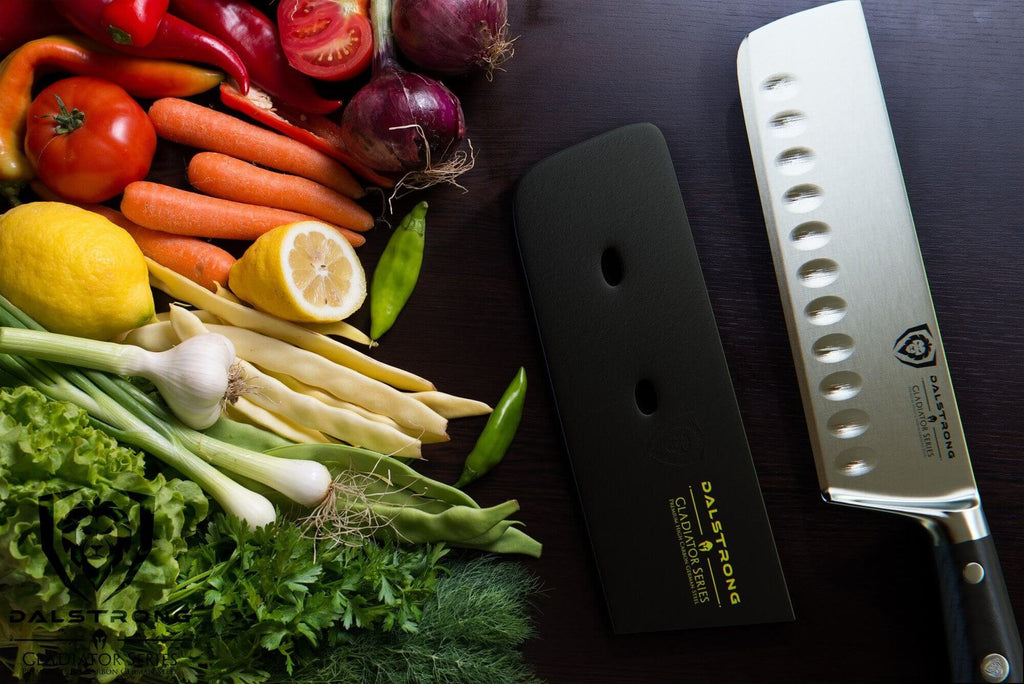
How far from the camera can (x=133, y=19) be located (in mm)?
1229

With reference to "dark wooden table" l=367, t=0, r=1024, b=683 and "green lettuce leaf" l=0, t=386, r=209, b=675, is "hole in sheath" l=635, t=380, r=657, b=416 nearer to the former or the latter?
"dark wooden table" l=367, t=0, r=1024, b=683

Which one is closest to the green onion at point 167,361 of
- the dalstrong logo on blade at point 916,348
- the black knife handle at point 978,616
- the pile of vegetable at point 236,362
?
the pile of vegetable at point 236,362

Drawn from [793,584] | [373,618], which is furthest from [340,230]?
[793,584]

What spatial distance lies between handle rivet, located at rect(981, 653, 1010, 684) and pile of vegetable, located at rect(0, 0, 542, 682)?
0.74m

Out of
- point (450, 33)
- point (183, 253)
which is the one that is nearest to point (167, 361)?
point (183, 253)

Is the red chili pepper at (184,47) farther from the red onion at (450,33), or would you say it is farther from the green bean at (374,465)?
the green bean at (374,465)

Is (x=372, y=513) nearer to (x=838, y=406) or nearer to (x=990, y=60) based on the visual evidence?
(x=838, y=406)

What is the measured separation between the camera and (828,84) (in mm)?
1230

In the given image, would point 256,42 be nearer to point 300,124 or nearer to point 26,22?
point 300,124

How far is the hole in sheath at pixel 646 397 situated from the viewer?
132 cm

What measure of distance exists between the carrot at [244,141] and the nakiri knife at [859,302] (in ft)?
2.49

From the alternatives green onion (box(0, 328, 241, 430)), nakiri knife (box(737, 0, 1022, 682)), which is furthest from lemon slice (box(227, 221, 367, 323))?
nakiri knife (box(737, 0, 1022, 682))

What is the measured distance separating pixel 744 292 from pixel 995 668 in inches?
28.1

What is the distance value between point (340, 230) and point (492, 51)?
1.39ft
